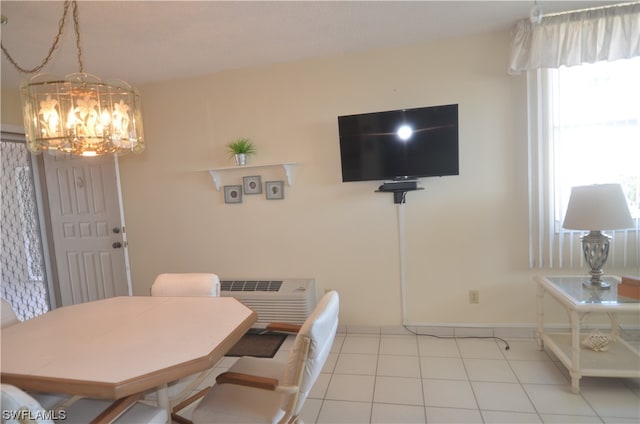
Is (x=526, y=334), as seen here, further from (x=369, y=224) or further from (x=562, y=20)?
(x=562, y=20)

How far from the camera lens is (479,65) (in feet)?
8.71

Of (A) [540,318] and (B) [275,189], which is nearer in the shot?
(A) [540,318]

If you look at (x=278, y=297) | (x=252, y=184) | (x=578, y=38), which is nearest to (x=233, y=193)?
(x=252, y=184)

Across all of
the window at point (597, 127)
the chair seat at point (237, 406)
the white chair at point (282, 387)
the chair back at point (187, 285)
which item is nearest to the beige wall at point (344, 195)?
the window at point (597, 127)

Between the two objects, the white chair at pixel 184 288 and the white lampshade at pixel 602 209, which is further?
the white chair at pixel 184 288

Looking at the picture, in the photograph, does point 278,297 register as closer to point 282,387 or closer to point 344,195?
point 344,195

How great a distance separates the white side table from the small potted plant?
2.56 meters

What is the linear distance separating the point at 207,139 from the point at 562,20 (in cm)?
296

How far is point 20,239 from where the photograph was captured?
366cm

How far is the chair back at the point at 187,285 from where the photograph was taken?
226 cm

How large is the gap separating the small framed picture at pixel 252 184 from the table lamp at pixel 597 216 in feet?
7.80

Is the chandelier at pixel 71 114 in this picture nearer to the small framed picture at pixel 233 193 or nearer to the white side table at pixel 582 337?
the small framed picture at pixel 233 193

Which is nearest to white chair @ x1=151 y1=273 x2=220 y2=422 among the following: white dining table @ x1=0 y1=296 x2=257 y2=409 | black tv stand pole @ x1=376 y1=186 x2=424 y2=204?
white dining table @ x1=0 y1=296 x2=257 y2=409

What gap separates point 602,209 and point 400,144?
1356mm
